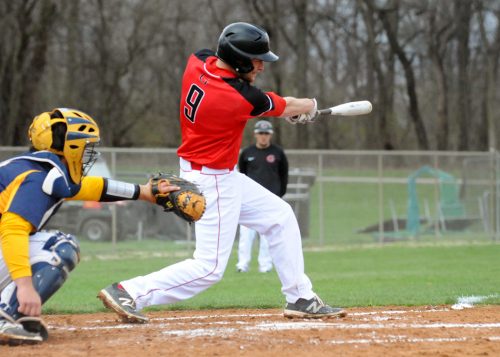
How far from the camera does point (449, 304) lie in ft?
26.0

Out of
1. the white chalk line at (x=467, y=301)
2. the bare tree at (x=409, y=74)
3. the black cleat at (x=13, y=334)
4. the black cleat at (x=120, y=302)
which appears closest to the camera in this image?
the black cleat at (x=13, y=334)

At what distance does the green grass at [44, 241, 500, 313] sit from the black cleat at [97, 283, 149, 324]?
1721 millimetres

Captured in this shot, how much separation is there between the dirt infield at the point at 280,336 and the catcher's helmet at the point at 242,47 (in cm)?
189

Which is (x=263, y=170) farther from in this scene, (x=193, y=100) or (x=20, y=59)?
(x=20, y=59)

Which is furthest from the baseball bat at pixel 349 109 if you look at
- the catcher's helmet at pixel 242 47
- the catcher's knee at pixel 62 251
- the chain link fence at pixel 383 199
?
the chain link fence at pixel 383 199

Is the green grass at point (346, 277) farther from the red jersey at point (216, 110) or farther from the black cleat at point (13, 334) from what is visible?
the black cleat at point (13, 334)

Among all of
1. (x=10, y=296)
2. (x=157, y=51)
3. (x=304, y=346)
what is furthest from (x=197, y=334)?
(x=157, y=51)

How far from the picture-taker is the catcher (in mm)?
5262

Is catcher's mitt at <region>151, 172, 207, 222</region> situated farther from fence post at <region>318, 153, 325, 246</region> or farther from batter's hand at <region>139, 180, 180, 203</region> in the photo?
fence post at <region>318, 153, 325, 246</region>

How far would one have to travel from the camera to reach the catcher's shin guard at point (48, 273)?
5523 mm

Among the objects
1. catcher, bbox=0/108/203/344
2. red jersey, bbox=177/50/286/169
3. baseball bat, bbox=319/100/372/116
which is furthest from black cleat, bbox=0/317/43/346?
baseball bat, bbox=319/100/372/116

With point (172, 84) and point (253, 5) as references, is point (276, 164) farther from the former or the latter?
point (172, 84)

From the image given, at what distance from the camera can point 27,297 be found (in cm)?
529

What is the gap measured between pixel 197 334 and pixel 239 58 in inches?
78.3
